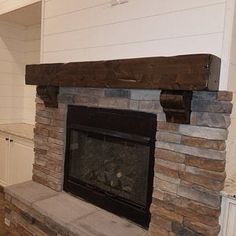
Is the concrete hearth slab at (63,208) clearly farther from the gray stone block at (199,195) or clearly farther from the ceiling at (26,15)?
the ceiling at (26,15)

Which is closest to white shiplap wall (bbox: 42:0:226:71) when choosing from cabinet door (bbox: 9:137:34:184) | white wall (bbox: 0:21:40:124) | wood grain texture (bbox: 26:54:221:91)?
wood grain texture (bbox: 26:54:221:91)

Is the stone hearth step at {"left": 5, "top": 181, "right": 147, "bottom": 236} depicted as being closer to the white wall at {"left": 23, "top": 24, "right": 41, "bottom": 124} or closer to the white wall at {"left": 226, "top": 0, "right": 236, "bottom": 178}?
the white wall at {"left": 226, "top": 0, "right": 236, "bottom": 178}

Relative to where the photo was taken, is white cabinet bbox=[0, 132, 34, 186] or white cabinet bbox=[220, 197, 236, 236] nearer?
white cabinet bbox=[220, 197, 236, 236]

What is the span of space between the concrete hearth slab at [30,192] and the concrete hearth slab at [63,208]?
0.08 metres

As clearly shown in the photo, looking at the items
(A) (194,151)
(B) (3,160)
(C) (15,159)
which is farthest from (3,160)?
(A) (194,151)

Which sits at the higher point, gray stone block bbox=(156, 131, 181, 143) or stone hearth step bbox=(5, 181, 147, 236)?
gray stone block bbox=(156, 131, 181, 143)

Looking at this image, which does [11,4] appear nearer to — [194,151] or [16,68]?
[16,68]

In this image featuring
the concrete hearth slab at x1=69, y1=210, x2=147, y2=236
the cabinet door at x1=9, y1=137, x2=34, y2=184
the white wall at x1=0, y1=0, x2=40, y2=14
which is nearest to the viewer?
the concrete hearth slab at x1=69, y1=210, x2=147, y2=236

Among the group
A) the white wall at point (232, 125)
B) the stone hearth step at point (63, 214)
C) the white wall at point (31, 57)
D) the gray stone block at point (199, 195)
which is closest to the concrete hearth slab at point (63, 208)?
the stone hearth step at point (63, 214)

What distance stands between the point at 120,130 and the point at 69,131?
22.6 inches

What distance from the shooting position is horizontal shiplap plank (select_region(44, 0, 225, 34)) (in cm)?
155

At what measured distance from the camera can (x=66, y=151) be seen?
2324 millimetres

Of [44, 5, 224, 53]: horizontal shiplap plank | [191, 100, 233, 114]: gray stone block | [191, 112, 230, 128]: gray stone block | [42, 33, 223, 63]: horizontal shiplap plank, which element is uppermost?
[44, 5, 224, 53]: horizontal shiplap plank

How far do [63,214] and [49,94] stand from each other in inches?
39.0
